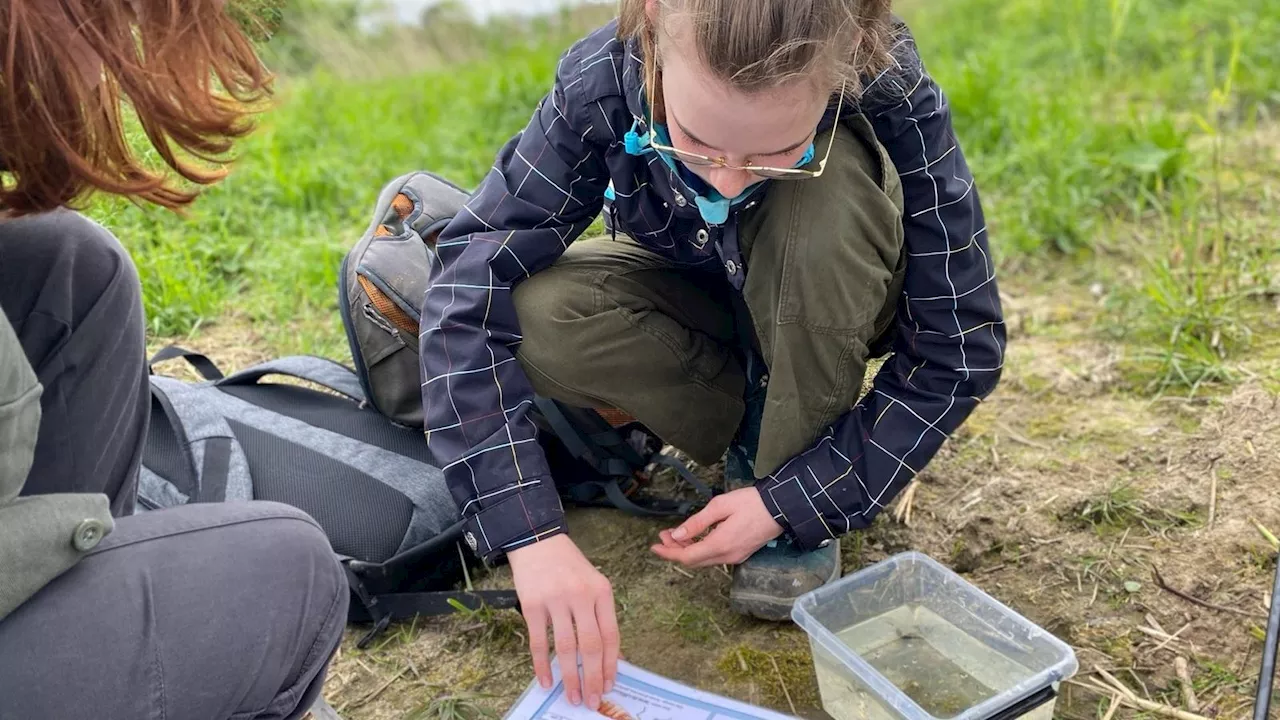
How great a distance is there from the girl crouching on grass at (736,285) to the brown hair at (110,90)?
45cm

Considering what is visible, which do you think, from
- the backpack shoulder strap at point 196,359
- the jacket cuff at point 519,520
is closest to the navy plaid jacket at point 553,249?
the jacket cuff at point 519,520

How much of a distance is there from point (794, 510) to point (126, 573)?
34.9 inches

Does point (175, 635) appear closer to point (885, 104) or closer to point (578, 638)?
point (578, 638)

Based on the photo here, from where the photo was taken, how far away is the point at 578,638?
4.84ft

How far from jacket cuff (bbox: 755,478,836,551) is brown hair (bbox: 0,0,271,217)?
858 mm

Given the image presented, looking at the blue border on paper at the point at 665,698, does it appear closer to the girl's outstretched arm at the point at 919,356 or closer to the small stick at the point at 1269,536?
the girl's outstretched arm at the point at 919,356

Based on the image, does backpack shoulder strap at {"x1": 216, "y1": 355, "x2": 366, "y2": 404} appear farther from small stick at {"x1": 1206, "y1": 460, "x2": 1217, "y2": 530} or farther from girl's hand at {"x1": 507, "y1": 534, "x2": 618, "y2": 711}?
small stick at {"x1": 1206, "y1": 460, "x2": 1217, "y2": 530}

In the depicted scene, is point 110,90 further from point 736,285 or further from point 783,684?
point 783,684

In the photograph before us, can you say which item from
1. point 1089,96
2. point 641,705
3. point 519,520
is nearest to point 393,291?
point 519,520

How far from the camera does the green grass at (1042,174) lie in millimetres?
2490

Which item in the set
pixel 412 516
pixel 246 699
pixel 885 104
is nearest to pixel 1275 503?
pixel 885 104

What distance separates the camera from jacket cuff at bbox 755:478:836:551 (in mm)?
1666

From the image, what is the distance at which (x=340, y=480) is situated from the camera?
6.23 feet

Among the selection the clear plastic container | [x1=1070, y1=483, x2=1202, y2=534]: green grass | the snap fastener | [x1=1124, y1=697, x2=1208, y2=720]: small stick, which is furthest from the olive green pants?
the snap fastener
